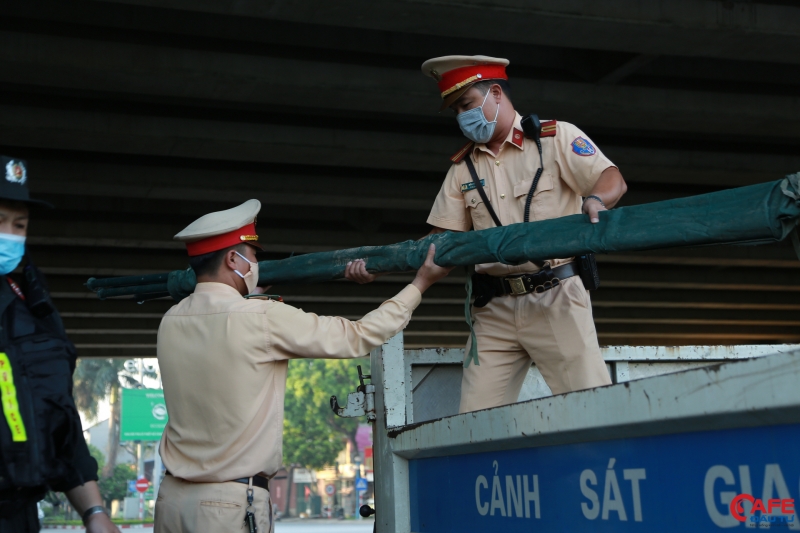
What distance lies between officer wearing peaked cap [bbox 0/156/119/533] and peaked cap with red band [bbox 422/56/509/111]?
1705mm

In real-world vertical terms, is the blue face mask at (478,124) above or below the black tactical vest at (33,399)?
above

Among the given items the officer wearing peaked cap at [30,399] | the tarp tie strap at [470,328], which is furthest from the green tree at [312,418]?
the officer wearing peaked cap at [30,399]

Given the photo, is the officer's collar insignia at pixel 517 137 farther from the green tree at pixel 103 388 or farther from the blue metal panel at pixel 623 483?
Result: the green tree at pixel 103 388

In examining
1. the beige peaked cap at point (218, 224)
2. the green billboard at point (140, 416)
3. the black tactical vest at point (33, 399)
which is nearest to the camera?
the black tactical vest at point (33, 399)

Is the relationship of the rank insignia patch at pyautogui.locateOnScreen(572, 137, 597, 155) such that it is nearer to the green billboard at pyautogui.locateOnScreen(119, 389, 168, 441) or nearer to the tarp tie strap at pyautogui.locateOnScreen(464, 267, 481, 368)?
the tarp tie strap at pyautogui.locateOnScreen(464, 267, 481, 368)

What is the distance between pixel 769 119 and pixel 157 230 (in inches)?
340

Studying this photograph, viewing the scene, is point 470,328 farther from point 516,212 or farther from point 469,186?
point 469,186

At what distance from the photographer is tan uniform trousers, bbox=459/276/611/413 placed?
3285mm

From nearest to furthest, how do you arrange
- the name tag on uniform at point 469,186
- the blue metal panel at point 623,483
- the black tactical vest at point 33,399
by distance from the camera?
1. the blue metal panel at point 623,483
2. the black tactical vest at point 33,399
3. the name tag on uniform at point 469,186

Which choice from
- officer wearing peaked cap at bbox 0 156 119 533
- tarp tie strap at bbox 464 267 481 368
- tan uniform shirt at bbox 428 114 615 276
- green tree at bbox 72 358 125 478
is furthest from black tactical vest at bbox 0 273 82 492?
green tree at bbox 72 358 125 478

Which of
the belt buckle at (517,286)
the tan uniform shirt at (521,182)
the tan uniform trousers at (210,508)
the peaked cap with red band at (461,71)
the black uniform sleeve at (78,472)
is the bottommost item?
the tan uniform trousers at (210,508)

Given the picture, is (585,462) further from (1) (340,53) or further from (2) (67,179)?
(2) (67,179)

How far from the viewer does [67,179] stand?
11133mm

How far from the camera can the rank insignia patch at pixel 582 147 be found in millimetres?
3414
